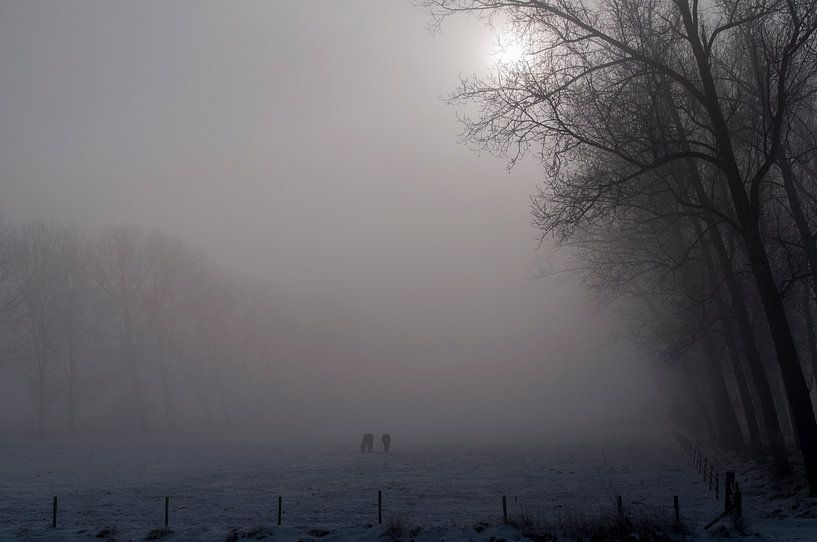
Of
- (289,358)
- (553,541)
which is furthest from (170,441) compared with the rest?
(289,358)

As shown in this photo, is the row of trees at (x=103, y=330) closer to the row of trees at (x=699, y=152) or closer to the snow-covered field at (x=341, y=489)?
the snow-covered field at (x=341, y=489)

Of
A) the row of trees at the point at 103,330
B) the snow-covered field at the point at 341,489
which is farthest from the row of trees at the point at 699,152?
the row of trees at the point at 103,330

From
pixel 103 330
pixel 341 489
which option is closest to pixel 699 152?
pixel 341 489

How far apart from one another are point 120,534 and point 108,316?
61.9m

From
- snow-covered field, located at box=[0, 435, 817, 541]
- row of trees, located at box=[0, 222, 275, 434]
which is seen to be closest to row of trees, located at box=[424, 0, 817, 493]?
snow-covered field, located at box=[0, 435, 817, 541]

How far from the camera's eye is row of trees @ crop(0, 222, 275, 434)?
57.1 meters

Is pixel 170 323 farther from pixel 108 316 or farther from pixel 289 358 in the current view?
pixel 289 358

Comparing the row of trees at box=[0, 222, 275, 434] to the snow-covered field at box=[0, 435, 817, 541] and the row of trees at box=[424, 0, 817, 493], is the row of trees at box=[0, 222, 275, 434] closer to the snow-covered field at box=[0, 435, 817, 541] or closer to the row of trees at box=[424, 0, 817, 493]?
the snow-covered field at box=[0, 435, 817, 541]

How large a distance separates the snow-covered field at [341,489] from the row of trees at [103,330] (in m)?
19.6

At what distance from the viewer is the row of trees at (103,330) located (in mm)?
57125

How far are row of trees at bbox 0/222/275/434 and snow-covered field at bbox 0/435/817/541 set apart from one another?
1955cm

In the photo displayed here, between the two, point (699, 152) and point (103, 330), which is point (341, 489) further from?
point (103, 330)

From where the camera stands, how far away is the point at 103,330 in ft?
233

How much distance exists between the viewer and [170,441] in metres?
50.5
